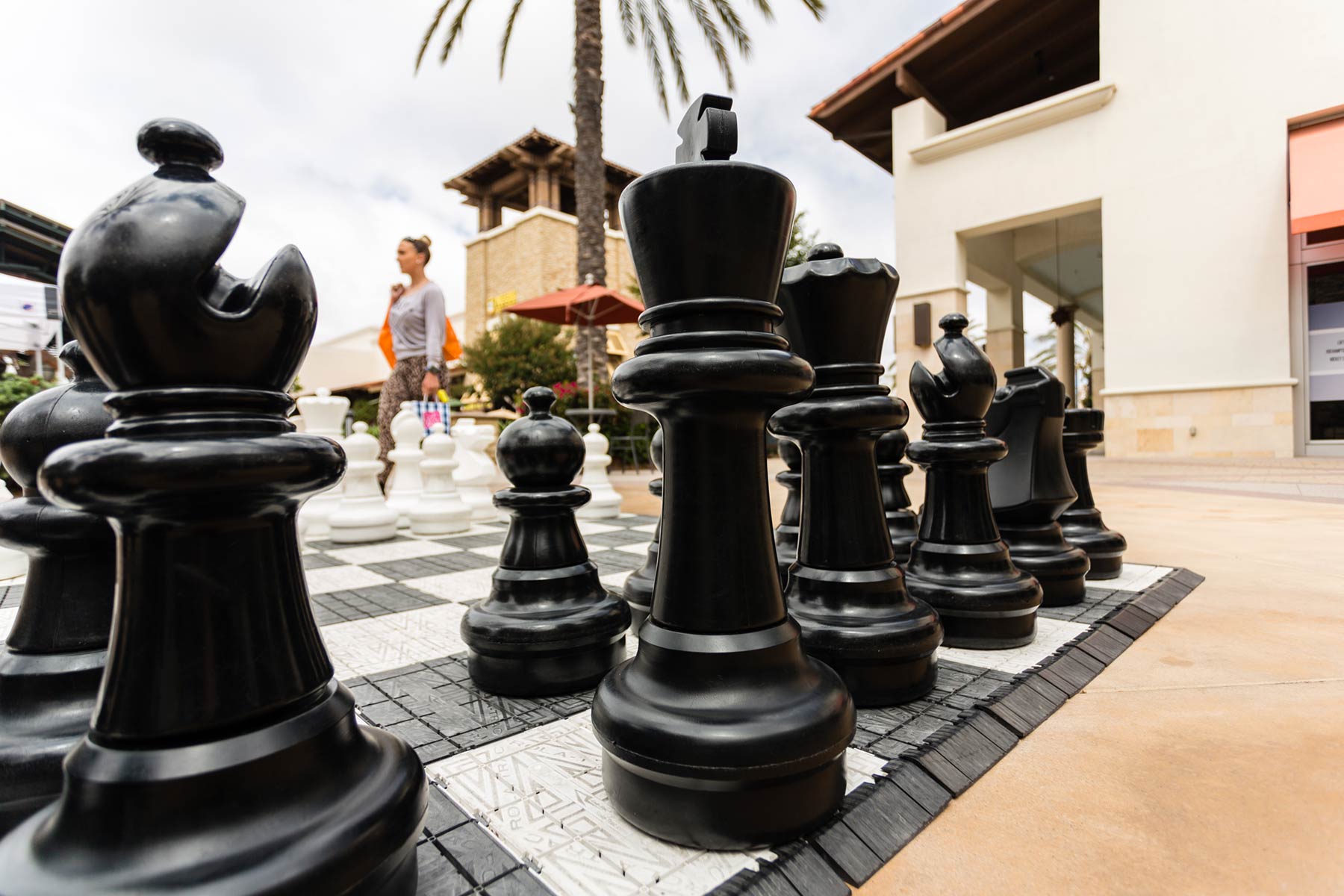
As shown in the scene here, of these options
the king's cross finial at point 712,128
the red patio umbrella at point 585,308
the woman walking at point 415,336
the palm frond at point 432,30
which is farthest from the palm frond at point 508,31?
the king's cross finial at point 712,128

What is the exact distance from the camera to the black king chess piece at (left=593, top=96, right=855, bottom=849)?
0.53 m

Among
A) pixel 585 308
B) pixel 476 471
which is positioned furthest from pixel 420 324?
pixel 585 308

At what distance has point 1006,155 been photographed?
7621 mm

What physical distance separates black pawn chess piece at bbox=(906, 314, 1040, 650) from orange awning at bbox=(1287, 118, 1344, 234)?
7.01m

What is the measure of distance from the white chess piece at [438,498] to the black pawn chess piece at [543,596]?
5.31 ft

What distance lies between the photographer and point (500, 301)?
60.4 feet

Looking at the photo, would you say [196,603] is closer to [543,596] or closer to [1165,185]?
[543,596]

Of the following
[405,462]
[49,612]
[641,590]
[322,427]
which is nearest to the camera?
[49,612]

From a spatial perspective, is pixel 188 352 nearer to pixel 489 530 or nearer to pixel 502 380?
pixel 489 530

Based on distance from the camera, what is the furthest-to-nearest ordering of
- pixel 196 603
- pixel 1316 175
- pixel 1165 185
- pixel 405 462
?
pixel 1165 185, pixel 1316 175, pixel 405 462, pixel 196 603

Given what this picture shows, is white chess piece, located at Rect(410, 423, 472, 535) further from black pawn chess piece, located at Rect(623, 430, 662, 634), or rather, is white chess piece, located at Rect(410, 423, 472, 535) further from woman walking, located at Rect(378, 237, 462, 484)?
black pawn chess piece, located at Rect(623, 430, 662, 634)

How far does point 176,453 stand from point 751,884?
483mm

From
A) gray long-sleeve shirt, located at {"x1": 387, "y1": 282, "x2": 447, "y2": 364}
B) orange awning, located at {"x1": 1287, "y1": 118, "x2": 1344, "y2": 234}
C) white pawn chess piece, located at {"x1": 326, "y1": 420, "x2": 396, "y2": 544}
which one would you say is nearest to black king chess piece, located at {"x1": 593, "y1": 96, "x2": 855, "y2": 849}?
white pawn chess piece, located at {"x1": 326, "y1": 420, "x2": 396, "y2": 544}

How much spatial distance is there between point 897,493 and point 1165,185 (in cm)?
741
